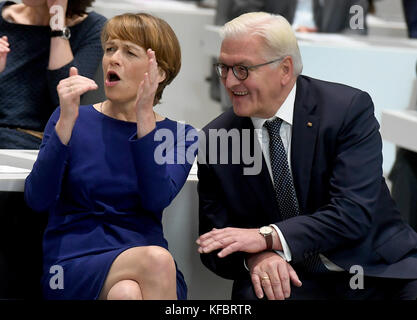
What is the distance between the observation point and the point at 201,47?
5.35 meters

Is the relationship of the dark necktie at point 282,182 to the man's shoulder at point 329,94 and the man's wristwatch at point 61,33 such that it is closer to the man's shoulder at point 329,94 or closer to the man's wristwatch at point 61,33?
the man's shoulder at point 329,94

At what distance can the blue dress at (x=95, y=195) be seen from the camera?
78.8 inches

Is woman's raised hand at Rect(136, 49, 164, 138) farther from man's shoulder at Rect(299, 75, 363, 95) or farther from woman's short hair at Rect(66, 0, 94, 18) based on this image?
woman's short hair at Rect(66, 0, 94, 18)

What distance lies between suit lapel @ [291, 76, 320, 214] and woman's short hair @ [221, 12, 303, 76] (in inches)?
5.8

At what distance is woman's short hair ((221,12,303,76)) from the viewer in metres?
2.08

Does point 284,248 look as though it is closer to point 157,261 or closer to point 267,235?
point 267,235

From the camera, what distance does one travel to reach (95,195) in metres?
2.08

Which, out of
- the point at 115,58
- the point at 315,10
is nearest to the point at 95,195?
the point at 115,58

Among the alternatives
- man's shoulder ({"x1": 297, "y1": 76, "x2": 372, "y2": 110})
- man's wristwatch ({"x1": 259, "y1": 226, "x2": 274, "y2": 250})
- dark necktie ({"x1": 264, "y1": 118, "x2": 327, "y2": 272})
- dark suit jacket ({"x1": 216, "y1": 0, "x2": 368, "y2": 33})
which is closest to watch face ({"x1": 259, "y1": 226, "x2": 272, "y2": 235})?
man's wristwatch ({"x1": 259, "y1": 226, "x2": 274, "y2": 250})

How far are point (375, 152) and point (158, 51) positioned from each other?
59 centimetres

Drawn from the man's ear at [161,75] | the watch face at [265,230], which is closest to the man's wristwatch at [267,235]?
the watch face at [265,230]

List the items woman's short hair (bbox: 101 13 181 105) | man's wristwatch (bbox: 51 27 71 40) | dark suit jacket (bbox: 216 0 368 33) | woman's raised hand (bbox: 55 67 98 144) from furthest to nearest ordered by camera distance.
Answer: dark suit jacket (bbox: 216 0 368 33)
man's wristwatch (bbox: 51 27 71 40)
woman's short hair (bbox: 101 13 181 105)
woman's raised hand (bbox: 55 67 98 144)
